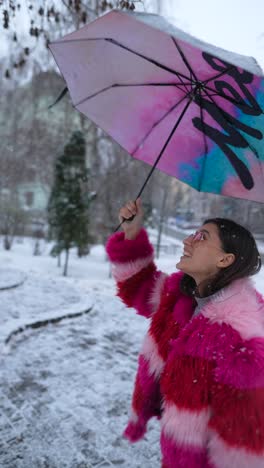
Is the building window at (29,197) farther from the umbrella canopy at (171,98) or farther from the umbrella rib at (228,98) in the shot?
the umbrella rib at (228,98)

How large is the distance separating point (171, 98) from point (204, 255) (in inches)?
32.8

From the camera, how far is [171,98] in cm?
180

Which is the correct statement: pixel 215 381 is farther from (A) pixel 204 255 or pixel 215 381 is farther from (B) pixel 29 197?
(B) pixel 29 197

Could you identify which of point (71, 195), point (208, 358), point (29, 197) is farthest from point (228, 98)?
point (29, 197)

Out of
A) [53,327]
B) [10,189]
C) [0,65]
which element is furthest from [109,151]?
[53,327]

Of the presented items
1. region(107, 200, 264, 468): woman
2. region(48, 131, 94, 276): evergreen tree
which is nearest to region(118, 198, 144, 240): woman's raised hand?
region(107, 200, 264, 468): woman

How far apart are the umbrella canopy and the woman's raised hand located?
0.90 ft

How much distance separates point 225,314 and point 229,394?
0.96 feet

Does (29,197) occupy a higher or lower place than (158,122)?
lower

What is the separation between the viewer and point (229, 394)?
4.18 feet

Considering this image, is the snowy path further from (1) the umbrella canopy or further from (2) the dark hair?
(1) the umbrella canopy

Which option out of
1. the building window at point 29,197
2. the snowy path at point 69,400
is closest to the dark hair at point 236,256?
the snowy path at point 69,400

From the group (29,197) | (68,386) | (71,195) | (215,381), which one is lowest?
(29,197)

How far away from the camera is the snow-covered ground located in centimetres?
293
